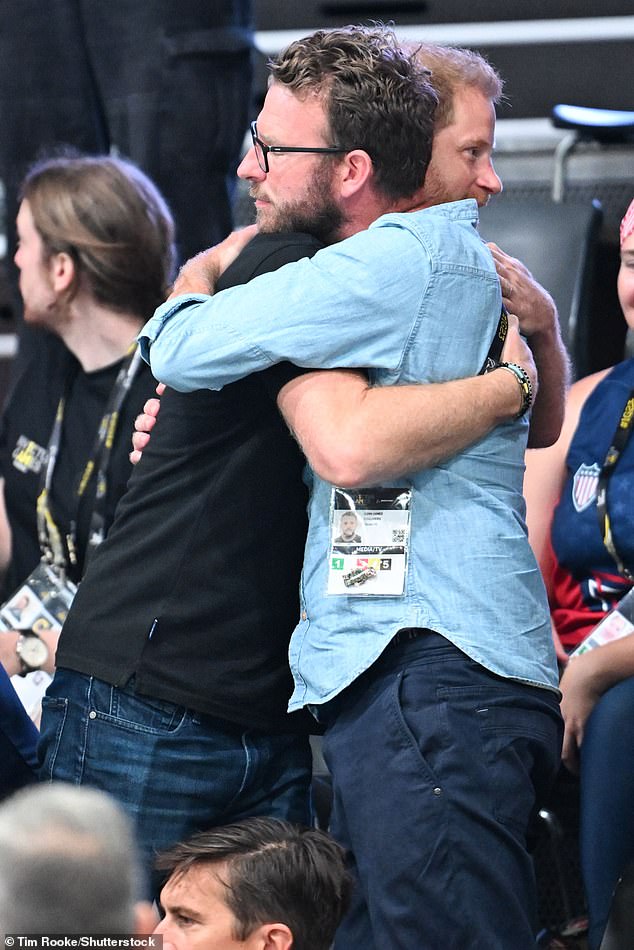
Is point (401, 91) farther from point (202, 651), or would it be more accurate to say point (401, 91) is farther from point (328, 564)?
point (202, 651)

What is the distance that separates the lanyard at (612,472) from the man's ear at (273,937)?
3.17ft

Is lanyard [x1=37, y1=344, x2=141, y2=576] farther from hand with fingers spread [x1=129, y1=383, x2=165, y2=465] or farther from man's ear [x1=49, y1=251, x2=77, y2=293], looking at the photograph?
hand with fingers spread [x1=129, y1=383, x2=165, y2=465]

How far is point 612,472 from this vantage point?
249 centimetres

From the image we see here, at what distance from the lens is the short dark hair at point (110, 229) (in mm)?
2732

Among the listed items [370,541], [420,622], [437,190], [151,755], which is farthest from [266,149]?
[151,755]

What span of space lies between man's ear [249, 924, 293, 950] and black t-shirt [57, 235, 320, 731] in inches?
10.0

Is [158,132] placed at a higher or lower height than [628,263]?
higher

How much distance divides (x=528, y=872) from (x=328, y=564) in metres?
0.43

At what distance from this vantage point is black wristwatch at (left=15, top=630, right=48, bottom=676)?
7.96ft

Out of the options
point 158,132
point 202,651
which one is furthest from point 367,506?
point 158,132

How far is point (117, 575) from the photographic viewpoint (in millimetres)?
1794

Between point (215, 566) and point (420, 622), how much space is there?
294 mm

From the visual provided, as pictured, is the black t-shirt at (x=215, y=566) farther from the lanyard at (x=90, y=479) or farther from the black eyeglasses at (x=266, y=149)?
the lanyard at (x=90, y=479)

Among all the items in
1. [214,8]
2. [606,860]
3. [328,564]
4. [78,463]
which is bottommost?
[606,860]
